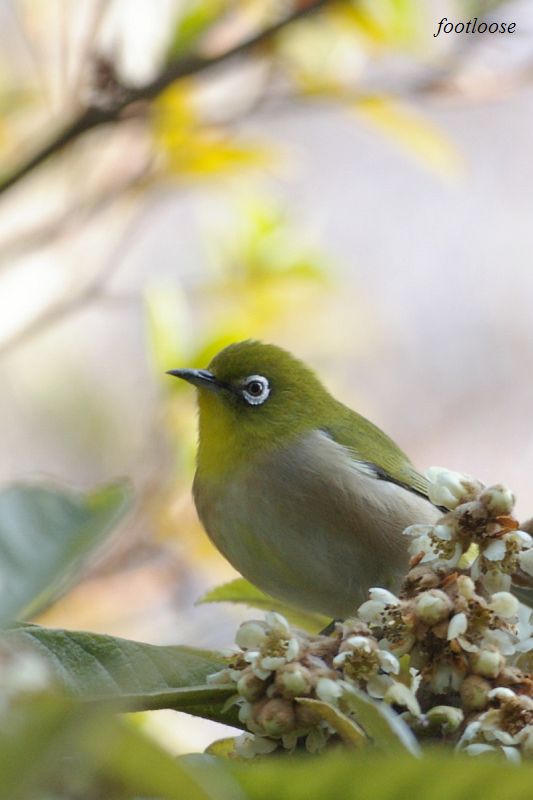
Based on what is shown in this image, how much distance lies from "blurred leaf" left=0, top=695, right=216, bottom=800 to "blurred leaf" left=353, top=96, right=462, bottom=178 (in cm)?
311

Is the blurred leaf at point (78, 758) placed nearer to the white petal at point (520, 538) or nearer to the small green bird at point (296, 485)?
the white petal at point (520, 538)

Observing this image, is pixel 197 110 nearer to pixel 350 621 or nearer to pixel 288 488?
pixel 288 488

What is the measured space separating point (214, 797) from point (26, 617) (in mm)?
1214

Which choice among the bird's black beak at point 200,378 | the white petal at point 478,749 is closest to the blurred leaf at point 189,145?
the bird's black beak at point 200,378

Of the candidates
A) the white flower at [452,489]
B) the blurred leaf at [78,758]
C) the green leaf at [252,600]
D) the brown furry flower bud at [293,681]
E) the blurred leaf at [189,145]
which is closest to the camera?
the blurred leaf at [78,758]

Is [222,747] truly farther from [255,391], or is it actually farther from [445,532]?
[255,391]

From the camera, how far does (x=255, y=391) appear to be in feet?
12.4

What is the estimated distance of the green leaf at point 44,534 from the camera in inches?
84.4

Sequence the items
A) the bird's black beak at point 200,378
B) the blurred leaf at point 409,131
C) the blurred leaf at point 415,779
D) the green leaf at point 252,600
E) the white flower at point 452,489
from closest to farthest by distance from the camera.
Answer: the blurred leaf at point 415,779
the white flower at point 452,489
the green leaf at point 252,600
the bird's black beak at point 200,378
the blurred leaf at point 409,131

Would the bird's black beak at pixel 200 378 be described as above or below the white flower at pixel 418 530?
above

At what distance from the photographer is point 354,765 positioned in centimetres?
95

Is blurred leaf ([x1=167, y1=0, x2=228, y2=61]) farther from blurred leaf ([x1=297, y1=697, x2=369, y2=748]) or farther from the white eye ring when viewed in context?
blurred leaf ([x1=297, y1=697, x2=369, y2=748])

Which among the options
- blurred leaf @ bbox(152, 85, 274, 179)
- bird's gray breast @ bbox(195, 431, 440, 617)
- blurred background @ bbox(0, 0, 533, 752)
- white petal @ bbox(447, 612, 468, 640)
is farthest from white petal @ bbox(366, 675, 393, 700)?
blurred leaf @ bbox(152, 85, 274, 179)

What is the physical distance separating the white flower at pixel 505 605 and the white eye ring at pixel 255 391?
2159 millimetres
